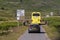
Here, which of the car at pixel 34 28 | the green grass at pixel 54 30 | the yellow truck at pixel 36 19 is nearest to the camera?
the green grass at pixel 54 30

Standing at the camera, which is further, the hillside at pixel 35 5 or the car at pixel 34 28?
the hillside at pixel 35 5

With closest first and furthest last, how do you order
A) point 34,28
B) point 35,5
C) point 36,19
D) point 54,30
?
point 54,30
point 34,28
point 36,19
point 35,5

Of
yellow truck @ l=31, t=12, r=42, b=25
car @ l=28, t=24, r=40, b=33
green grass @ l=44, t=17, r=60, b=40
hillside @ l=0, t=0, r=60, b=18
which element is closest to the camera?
green grass @ l=44, t=17, r=60, b=40

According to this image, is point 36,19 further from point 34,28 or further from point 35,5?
point 35,5

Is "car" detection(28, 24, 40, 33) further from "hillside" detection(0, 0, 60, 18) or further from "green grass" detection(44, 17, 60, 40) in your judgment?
"hillside" detection(0, 0, 60, 18)

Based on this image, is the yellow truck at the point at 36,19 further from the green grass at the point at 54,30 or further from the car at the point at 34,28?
the car at the point at 34,28

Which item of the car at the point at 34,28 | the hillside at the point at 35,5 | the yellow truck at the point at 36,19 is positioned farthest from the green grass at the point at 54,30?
the hillside at the point at 35,5

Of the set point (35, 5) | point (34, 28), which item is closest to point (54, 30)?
point (34, 28)

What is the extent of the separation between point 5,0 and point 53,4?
864 inches

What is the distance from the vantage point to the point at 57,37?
10.1 meters

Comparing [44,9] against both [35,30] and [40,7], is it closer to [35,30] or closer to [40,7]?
[40,7]

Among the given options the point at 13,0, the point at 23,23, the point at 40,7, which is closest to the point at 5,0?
the point at 13,0

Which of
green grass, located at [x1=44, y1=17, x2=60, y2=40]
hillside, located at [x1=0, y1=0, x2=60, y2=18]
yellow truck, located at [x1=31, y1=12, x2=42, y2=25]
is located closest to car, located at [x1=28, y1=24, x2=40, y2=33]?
green grass, located at [x1=44, y1=17, x2=60, y2=40]

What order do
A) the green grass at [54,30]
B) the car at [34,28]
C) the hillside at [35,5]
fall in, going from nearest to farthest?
1. the green grass at [54,30]
2. the car at [34,28]
3. the hillside at [35,5]
